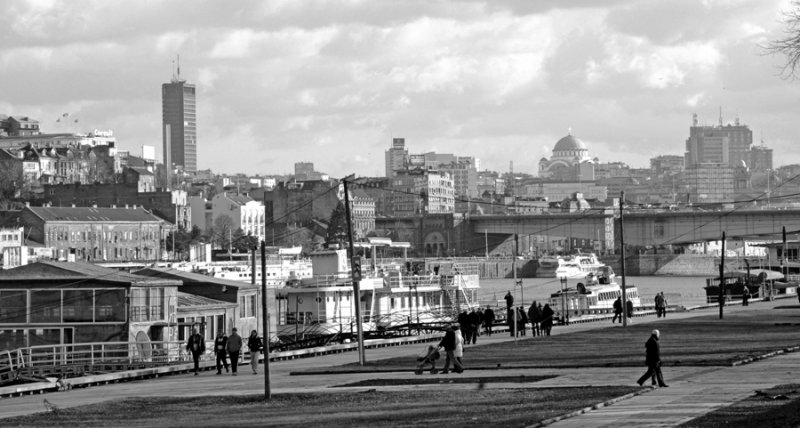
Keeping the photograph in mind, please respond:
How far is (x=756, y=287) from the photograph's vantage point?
111 metres

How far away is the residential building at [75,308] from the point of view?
52.2 m

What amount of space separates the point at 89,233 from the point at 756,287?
323ft

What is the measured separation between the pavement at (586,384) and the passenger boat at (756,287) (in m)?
57.5

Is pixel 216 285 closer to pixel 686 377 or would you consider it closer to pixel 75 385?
pixel 75 385

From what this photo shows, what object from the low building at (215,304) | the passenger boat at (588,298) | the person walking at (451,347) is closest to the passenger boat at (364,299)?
the passenger boat at (588,298)

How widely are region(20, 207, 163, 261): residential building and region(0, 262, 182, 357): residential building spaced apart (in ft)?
413

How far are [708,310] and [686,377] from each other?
4795cm

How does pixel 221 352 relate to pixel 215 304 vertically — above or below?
below

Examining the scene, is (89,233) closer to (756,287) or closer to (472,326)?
(756,287)

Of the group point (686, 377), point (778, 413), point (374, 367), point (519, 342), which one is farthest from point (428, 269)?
point (778, 413)

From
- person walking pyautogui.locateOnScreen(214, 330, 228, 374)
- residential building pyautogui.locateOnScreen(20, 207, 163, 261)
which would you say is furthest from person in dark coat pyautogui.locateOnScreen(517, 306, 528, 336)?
residential building pyautogui.locateOnScreen(20, 207, 163, 261)

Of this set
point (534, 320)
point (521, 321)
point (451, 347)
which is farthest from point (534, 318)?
point (451, 347)

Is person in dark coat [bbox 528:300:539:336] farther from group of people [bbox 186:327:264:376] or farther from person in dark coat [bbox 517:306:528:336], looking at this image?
group of people [bbox 186:327:264:376]

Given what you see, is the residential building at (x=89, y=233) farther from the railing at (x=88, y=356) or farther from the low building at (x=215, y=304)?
the railing at (x=88, y=356)
